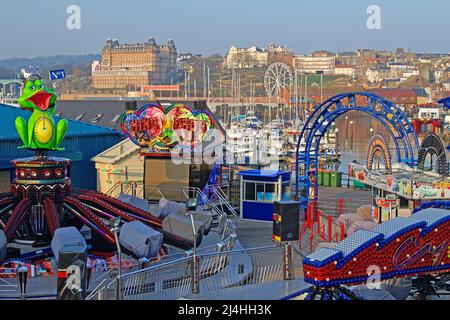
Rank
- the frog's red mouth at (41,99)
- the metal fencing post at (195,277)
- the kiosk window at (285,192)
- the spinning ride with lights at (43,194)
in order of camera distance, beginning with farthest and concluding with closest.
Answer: the kiosk window at (285,192) < the frog's red mouth at (41,99) < the spinning ride with lights at (43,194) < the metal fencing post at (195,277)

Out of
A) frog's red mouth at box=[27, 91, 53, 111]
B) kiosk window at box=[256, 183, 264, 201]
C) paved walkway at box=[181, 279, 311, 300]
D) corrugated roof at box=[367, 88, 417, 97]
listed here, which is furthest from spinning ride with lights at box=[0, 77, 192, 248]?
corrugated roof at box=[367, 88, 417, 97]

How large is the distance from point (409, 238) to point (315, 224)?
13.3 meters

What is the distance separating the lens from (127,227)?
16.4 metres

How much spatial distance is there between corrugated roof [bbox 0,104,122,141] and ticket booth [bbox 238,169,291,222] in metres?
6.44

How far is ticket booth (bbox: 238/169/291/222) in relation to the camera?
24.0 meters

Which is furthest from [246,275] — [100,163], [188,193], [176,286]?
[100,163]

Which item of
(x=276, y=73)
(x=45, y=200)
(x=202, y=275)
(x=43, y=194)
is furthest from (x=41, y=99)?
(x=276, y=73)

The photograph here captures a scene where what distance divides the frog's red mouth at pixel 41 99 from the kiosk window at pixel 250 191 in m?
8.53

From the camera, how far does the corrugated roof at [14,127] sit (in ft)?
77.8

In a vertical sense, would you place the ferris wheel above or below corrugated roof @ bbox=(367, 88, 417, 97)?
above

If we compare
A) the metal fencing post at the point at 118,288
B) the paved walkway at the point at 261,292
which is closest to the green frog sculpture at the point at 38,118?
the metal fencing post at the point at 118,288

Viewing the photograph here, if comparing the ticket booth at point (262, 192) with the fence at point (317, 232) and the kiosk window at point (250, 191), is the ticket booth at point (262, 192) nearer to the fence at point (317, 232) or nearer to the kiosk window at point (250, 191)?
the kiosk window at point (250, 191)

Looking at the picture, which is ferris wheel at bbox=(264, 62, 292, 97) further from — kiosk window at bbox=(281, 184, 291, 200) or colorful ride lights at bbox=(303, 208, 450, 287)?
colorful ride lights at bbox=(303, 208, 450, 287)
